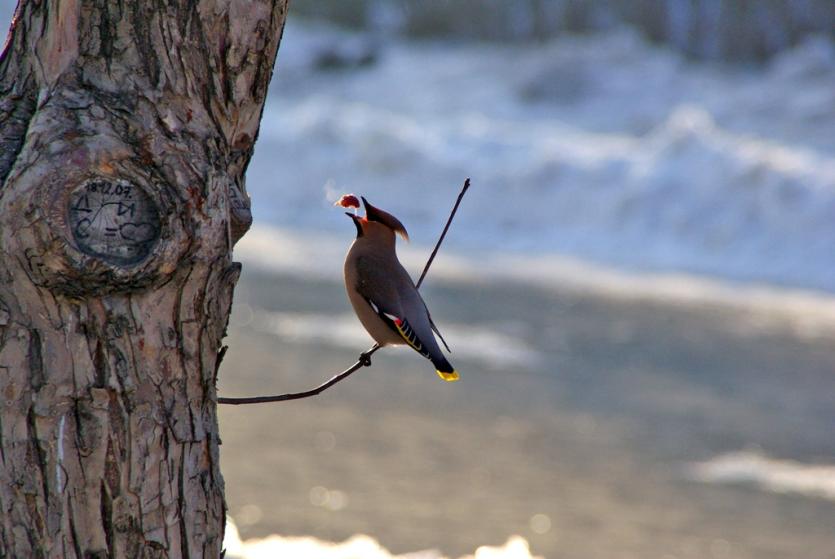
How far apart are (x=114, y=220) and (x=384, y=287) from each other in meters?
0.93

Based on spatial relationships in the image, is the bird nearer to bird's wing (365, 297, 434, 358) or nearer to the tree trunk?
bird's wing (365, 297, 434, 358)

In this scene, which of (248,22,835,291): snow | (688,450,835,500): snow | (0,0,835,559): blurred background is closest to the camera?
(0,0,835,559): blurred background

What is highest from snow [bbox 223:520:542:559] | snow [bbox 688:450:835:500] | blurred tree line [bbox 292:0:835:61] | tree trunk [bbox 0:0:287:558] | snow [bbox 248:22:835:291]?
blurred tree line [bbox 292:0:835:61]

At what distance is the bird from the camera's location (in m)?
2.55

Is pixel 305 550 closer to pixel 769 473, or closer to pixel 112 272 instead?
pixel 112 272

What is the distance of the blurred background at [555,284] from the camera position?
15.2ft

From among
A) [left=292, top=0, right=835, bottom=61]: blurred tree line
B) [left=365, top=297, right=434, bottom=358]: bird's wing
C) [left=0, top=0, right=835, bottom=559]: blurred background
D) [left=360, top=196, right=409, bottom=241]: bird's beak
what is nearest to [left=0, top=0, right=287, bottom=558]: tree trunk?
[left=360, top=196, right=409, bottom=241]: bird's beak

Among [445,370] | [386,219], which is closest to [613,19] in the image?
[445,370]

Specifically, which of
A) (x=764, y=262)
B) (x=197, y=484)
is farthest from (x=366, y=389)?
(x=764, y=262)

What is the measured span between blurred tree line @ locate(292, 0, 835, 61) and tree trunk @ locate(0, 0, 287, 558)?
14.5m

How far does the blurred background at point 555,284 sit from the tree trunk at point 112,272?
50.0 inches

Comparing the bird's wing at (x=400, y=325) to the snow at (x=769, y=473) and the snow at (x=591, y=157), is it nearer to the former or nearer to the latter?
the snow at (x=769, y=473)

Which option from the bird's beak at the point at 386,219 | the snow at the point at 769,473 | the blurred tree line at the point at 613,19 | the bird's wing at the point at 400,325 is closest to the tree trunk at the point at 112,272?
the bird's beak at the point at 386,219

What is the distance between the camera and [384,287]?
260 centimetres
